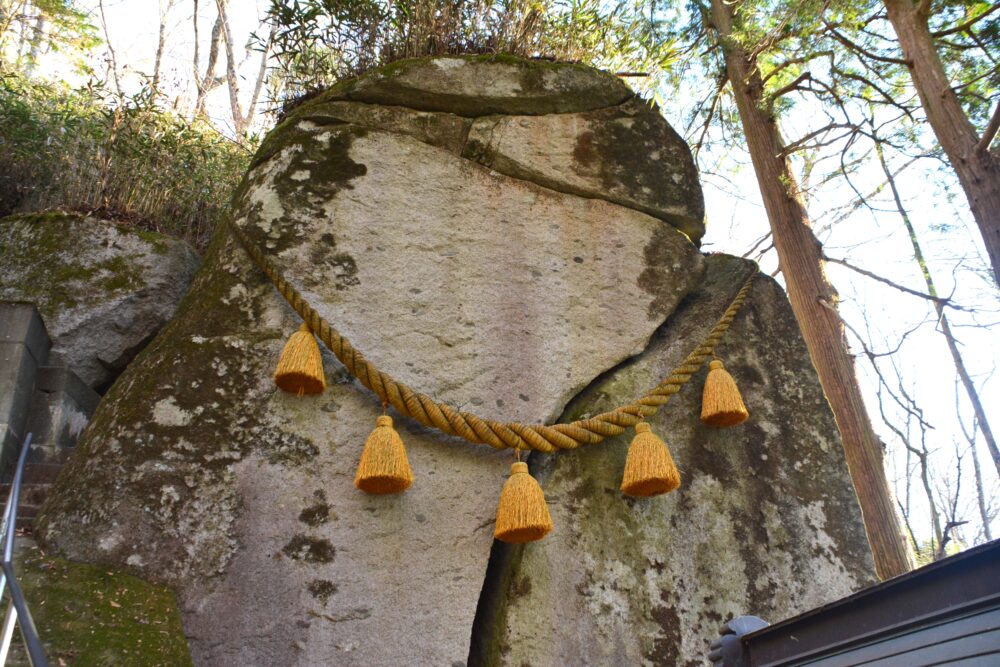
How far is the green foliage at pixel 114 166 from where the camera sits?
4.80 m

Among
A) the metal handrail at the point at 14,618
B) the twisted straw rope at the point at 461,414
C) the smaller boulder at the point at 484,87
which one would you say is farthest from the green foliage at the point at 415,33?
the metal handrail at the point at 14,618

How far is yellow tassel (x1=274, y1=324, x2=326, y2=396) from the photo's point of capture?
3.21m

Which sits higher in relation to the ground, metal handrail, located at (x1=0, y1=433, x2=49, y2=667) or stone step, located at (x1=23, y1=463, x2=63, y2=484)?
stone step, located at (x1=23, y1=463, x2=63, y2=484)

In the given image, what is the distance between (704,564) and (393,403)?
1321 millimetres

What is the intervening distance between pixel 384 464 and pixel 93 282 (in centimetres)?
191

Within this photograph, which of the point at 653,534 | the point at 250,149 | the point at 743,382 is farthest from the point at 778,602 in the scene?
the point at 250,149

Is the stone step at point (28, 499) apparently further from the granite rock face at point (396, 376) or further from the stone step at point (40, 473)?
the granite rock face at point (396, 376)

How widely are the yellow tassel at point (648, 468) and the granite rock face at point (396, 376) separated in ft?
0.45

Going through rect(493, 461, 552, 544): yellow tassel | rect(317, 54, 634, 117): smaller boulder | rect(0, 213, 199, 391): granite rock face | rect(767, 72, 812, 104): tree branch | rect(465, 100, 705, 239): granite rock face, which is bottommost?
rect(493, 461, 552, 544): yellow tassel

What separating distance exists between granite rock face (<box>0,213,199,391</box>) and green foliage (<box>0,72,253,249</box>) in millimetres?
385

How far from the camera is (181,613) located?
2715mm

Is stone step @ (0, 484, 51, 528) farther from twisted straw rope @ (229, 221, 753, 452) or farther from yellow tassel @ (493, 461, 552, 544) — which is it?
yellow tassel @ (493, 461, 552, 544)

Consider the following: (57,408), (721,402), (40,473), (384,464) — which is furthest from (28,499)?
(721,402)

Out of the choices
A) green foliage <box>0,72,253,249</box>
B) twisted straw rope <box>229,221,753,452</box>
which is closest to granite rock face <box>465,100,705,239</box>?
twisted straw rope <box>229,221,753,452</box>
